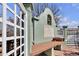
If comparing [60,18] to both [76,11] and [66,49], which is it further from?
[66,49]

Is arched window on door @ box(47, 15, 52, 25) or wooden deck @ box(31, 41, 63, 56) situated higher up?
arched window on door @ box(47, 15, 52, 25)

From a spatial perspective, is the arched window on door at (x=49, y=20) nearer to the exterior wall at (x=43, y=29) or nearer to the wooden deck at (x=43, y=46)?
the exterior wall at (x=43, y=29)

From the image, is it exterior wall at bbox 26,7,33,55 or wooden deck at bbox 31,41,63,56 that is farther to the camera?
exterior wall at bbox 26,7,33,55

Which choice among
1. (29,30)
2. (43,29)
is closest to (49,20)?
(43,29)

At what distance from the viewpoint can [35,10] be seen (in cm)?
321

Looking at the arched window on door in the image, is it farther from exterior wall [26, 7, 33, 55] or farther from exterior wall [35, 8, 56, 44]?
exterior wall [26, 7, 33, 55]

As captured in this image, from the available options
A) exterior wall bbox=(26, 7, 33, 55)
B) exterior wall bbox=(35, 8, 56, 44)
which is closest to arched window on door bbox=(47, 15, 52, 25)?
exterior wall bbox=(35, 8, 56, 44)

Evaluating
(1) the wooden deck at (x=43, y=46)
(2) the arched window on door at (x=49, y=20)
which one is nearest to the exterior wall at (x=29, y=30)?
(1) the wooden deck at (x=43, y=46)

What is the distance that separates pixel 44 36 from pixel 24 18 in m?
→ 0.58

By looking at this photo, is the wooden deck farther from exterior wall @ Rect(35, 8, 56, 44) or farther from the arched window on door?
the arched window on door

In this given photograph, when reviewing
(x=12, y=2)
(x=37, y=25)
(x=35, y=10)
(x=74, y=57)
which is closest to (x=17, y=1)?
(x=12, y=2)

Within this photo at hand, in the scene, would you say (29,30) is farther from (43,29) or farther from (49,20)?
(49,20)

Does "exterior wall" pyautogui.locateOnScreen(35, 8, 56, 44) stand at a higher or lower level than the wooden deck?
higher

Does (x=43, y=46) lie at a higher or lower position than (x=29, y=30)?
lower
